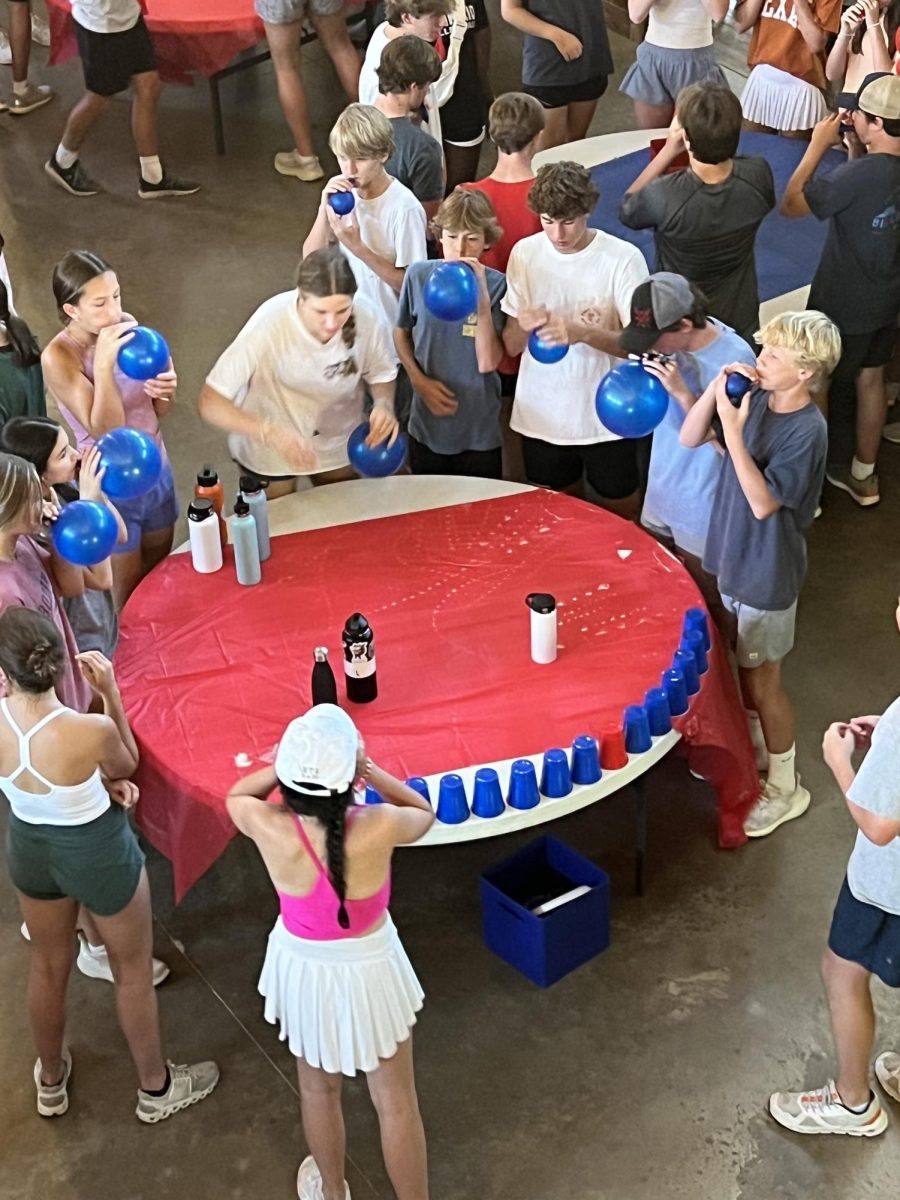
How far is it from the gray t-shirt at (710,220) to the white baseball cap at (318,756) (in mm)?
2815

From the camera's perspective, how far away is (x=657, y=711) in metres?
4.08

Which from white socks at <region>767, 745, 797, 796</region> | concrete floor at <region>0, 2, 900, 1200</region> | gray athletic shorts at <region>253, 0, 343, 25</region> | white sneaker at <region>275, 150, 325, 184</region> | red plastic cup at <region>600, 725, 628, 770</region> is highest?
gray athletic shorts at <region>253, 0, 343, 25</region>

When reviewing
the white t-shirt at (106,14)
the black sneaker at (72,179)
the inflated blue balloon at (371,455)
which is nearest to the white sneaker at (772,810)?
the inflated blue balloon at (371,455)

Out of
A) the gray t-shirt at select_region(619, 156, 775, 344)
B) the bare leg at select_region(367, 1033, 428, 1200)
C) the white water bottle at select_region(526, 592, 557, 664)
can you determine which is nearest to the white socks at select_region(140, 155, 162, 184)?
the gray t-shirt at select_region(619, 156, 775, 344)

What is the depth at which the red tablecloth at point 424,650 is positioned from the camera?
4.04 m

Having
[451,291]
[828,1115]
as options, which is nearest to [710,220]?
[451,291]

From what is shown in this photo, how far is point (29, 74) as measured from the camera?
9.90 m

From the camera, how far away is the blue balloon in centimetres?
443

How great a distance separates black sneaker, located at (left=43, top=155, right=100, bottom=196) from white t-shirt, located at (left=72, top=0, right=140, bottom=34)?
933 millimetres

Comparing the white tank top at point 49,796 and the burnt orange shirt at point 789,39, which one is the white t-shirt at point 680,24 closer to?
the burnt orange shirt at point 789,39

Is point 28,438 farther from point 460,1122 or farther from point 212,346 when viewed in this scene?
point 212,346

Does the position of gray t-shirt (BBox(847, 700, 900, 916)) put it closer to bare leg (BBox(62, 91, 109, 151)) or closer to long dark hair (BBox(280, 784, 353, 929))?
long dark hair (BBox(280, 784, 353, 929))

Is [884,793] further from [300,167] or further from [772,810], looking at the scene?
[300,167]

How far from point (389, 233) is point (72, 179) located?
4.07 metres
